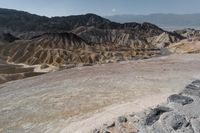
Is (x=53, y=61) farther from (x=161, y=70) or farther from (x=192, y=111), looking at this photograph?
(x=192, y=111)

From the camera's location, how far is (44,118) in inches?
1244

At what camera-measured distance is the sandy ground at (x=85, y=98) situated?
2861cm

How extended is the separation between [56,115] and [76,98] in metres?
6.01

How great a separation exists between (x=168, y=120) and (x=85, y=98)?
17671 millimetres

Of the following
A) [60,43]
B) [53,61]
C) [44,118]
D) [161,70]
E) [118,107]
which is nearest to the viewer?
[118,107]

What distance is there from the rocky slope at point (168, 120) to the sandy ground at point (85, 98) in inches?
124

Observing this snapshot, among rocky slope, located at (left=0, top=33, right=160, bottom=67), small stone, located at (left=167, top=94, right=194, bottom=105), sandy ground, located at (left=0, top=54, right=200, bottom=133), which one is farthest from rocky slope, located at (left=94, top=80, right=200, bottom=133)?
rocky slope, located at (left=0, top=33, right=160, bottom=67)

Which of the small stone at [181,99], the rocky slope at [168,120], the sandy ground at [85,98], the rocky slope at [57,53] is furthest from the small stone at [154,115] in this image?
the rocky slope at [57,53]

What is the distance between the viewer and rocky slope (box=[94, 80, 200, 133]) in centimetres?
1980

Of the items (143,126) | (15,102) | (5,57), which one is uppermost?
(143,126)

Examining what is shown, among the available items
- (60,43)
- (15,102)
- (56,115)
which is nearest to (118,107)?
(56,115)

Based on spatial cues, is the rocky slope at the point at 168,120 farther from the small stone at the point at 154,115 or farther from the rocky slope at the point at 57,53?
the rocky slope at the point at 57,53

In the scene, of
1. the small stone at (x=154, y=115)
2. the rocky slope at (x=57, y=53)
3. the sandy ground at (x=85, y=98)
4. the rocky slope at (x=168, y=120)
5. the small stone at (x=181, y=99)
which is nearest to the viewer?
the rocky slope at (x=168, y=120)

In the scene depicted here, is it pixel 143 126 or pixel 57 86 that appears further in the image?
pixel 57 86
